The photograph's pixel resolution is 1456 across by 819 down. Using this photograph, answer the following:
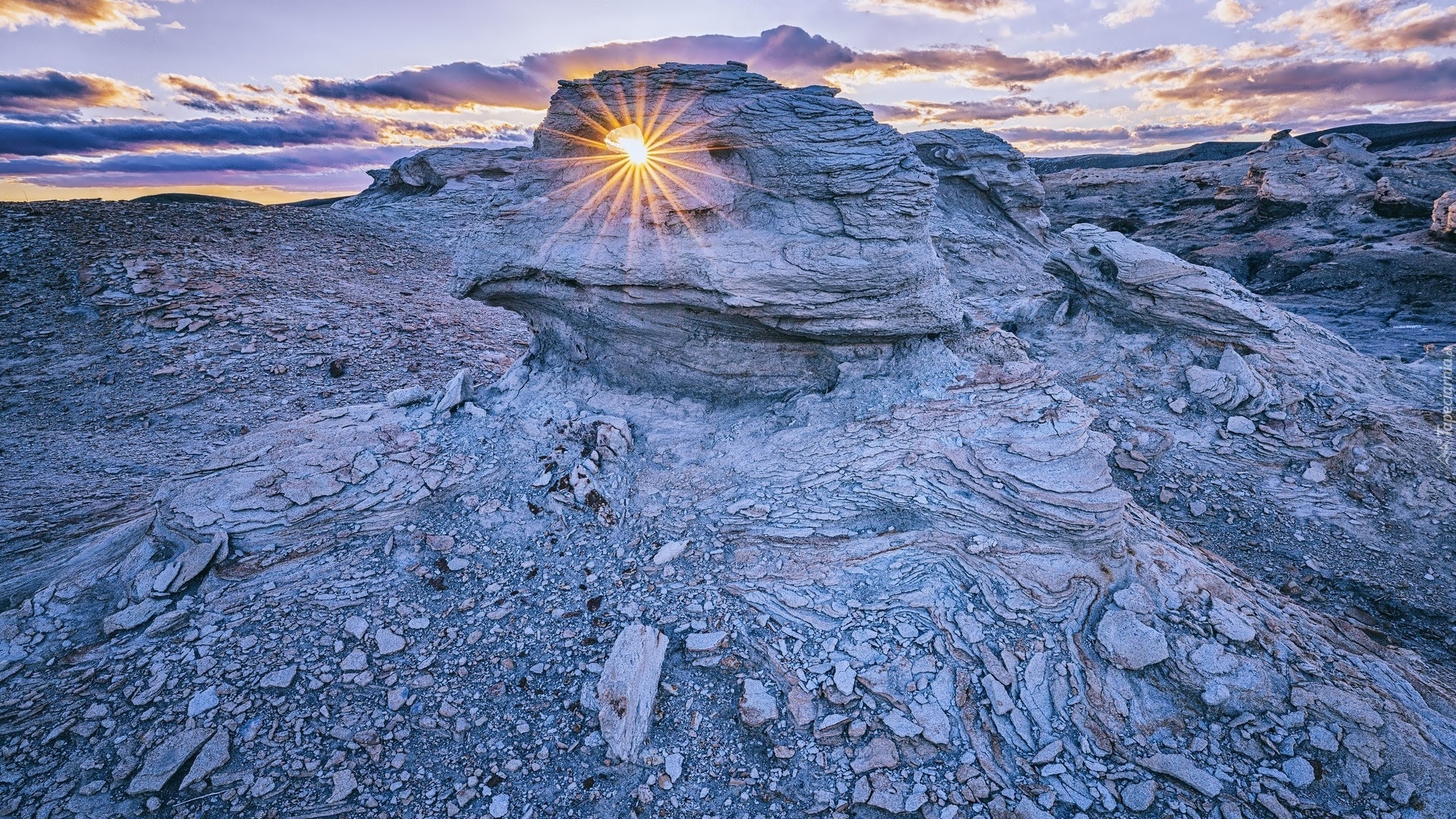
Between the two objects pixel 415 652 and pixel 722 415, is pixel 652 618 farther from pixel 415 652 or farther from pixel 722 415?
pixel 722 415

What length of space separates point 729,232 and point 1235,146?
4710cm

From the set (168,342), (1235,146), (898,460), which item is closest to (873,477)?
(898,460)

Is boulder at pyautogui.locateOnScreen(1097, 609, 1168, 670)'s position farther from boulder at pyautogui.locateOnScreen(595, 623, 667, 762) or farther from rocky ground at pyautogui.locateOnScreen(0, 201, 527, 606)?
rocky ground at pyautogui.locateOnScreen(0, 201, 527, 606)

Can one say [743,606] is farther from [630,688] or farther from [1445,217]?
[1445,217]

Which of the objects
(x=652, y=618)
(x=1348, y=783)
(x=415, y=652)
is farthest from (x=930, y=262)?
(x=415, y=652)

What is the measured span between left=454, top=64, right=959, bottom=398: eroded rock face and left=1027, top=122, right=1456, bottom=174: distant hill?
85.3ft

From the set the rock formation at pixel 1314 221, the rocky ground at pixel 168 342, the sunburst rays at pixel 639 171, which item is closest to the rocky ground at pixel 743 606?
the rocky ground at pixel 168 342

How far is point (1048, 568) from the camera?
17.8 feet

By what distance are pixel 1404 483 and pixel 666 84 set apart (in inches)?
421

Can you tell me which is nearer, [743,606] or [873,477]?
[743,606]

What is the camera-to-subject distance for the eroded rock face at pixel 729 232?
21.4 ft

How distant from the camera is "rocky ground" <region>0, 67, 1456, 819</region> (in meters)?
4.40

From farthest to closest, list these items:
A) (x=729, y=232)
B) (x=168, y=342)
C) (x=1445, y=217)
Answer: (x=1445, y=217), (x=168, y=342), (x=729, y=232)

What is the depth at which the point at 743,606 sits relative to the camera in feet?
18.1
